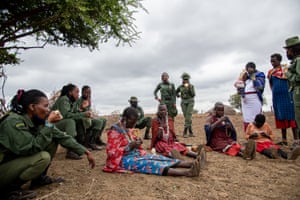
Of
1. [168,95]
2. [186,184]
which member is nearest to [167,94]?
[168,95]

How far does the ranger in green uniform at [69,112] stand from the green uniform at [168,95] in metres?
3.36

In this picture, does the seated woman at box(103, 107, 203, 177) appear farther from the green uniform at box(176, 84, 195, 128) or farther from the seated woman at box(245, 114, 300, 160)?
the green uniform at box(176, 84, 195, 128)

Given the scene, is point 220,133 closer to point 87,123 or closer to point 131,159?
point 131,159

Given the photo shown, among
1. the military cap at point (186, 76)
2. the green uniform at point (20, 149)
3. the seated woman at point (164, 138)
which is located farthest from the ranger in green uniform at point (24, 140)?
the military cap at point (186, 76)

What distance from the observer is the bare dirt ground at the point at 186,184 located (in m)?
2.76

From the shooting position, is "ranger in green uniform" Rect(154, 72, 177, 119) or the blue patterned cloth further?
"ranger in green uniform" Rect(154, 72, 177, 119)

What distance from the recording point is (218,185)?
318cm

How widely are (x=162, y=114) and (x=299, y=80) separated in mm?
2727

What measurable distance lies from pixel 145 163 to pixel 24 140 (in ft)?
5.49

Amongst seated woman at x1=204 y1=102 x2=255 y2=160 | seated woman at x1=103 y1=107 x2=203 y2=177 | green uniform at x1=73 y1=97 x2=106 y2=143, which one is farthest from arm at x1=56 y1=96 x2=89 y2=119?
seated woman at x1=204 y1=102 x2=255 y2=160

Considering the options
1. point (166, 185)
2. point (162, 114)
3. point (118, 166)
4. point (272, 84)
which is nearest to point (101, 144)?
point (162, 114)

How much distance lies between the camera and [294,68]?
4.71m

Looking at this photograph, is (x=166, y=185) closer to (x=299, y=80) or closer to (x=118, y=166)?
(x=118, y=166)

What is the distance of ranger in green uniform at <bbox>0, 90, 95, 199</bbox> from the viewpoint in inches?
94.3
